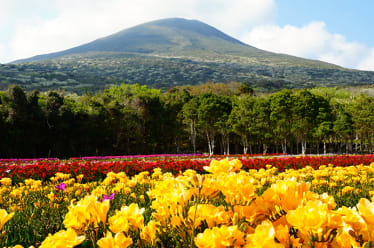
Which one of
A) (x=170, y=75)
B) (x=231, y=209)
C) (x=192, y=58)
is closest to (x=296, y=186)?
(x=231, y=209)

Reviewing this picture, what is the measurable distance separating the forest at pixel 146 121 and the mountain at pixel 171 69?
35.3 m

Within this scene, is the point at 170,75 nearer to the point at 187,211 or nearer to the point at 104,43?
the point at 104,43

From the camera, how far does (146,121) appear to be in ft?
104

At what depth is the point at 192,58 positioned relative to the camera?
12794 cm

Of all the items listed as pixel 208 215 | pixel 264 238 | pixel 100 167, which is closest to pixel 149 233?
pixel 208 215

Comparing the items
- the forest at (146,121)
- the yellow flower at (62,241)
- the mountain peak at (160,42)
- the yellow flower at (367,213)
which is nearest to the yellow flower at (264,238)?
the yellow flower at (367,213)

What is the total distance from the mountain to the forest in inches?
1390

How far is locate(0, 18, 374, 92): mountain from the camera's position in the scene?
73.2m

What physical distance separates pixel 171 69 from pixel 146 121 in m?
74.6

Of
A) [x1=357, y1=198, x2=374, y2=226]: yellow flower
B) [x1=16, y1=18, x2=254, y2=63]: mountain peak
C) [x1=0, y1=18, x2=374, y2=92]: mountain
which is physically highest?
[x1=16, y1=18, x2=254, y2=63]: mountain peak

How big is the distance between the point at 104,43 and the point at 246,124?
153 meters

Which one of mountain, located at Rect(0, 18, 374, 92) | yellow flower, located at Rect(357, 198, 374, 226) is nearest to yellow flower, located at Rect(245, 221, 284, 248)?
yellow flower, located at Rect(357, 198, 374, 226)

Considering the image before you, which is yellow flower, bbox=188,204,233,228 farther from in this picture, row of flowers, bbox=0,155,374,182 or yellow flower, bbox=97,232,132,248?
row of flowers, bbox=0,155,374,182

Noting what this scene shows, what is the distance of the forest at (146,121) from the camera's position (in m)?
24.4
